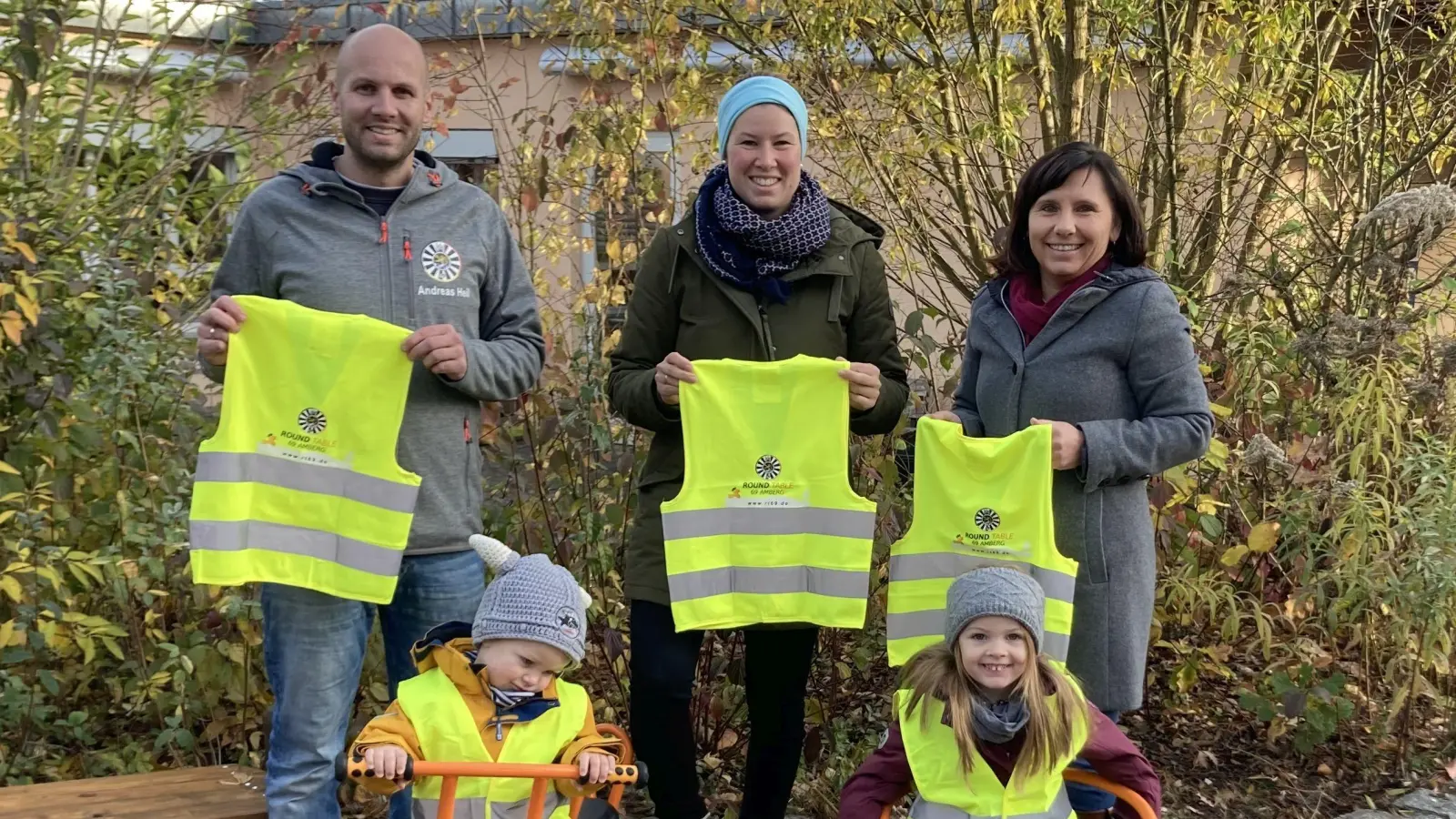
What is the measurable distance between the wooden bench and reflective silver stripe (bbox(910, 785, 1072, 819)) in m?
1.84

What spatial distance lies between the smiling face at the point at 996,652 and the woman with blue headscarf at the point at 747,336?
26.6 inches

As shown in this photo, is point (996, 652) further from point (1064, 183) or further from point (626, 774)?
point (1064, 183)

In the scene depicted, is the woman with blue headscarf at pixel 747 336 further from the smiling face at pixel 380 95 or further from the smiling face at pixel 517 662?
the smiling face at pixel 380 95

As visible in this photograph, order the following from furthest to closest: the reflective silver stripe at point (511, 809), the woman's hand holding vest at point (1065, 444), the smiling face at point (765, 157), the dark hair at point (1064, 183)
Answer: the smiling face at point (765, 157) → the dark hair at point (1064, 183) → the woman's hand holding vest at point (1065, 444) → the reflective silver stripe at point (511, 809)

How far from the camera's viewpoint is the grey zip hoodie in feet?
9.81

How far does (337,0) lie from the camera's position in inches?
281

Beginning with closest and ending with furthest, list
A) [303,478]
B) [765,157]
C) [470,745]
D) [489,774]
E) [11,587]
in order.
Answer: [489,774] < [470,745] < [303,478] < [765,157] < [11,587]

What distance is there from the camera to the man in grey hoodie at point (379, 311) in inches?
116

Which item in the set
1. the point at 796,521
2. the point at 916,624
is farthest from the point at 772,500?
the point at 916,624

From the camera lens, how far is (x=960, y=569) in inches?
121

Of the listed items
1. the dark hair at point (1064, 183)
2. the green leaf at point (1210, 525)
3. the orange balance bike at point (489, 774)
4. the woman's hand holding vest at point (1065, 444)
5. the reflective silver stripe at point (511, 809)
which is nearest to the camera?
the orange balance bike at point (489, 774)

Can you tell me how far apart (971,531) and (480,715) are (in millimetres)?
1277

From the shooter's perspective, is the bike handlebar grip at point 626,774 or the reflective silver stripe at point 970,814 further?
the reflective silver stripe at point 970,814

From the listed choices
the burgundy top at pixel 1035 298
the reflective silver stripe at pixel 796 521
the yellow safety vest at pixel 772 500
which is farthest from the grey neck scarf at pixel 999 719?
the burgundy top at pixel 1035 298
